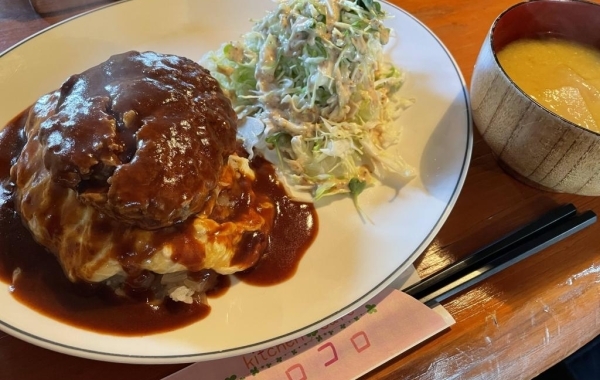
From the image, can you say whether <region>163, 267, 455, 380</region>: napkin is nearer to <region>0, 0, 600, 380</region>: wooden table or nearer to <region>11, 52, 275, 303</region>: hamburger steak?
<region>0, 0, 600, 380</region>: wooden table

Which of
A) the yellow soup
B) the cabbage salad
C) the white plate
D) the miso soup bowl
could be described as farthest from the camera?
the cabbage salad

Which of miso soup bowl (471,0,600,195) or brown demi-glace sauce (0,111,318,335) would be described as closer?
brown demi-glace sauce (0,111,318,335)

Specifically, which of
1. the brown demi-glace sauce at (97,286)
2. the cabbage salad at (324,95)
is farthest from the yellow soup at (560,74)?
Answer: the brown demi-glace sauce at (97,286)

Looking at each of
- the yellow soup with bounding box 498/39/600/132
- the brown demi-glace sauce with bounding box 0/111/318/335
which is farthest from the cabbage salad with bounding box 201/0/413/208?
the yellow soup with bounding box 498/39/600/132

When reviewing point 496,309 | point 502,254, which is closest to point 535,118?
point 502,254

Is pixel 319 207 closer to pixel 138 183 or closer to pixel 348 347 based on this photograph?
pixel 348 347
